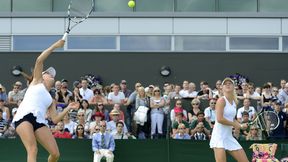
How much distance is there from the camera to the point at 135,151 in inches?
592

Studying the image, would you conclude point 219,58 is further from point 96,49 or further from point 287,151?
point 287,151

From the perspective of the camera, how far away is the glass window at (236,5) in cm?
2220

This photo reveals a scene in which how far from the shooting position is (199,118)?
15086 mm

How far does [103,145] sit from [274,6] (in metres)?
9.78

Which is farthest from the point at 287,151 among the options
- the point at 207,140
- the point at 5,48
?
the point at 5,48

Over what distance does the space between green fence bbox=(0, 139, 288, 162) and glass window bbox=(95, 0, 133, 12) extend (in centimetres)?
809

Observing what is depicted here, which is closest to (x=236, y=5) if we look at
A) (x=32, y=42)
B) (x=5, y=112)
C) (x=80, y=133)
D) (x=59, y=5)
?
(x=59, y=5)

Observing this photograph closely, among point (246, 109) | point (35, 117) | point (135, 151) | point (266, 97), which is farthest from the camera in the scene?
point (266, 97)

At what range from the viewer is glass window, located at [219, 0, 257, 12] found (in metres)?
22.2

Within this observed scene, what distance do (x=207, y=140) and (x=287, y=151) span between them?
165 cm

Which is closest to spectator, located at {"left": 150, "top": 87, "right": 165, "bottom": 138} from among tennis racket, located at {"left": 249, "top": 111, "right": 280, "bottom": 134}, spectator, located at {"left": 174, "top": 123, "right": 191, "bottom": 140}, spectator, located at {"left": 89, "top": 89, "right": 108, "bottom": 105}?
spectator, located at {"left": 174, "top": 123, "right": 191, "bottom": 140}

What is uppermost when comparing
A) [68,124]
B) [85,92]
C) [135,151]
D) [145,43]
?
[145,43]

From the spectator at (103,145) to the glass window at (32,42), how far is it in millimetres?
8171

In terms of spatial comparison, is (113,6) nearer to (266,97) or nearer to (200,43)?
(200,43)
